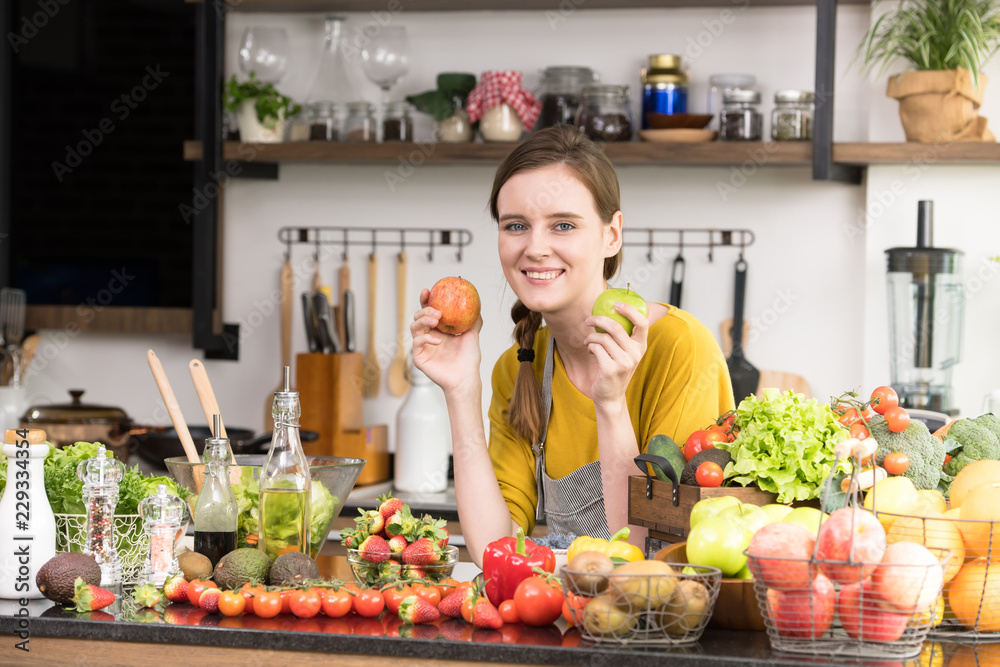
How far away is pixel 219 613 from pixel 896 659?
0.75 m

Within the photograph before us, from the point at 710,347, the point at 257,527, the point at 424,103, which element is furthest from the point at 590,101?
the point at 257,527

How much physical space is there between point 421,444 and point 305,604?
1822mm

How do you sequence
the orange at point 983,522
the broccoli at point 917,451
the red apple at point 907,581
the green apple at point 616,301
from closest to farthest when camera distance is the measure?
the red apple at point 907,581
the orange at point 983,522
the broccoli at point 917,451
the green apple at point 616,301

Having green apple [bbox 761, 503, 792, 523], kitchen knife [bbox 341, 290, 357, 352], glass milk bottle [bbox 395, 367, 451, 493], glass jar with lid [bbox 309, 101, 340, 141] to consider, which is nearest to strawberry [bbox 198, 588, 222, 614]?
green apple [bbox 761, 503, 792, 523]

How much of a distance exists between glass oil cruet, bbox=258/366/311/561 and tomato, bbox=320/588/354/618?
20 centimetres

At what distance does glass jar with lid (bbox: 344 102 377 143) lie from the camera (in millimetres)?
3133

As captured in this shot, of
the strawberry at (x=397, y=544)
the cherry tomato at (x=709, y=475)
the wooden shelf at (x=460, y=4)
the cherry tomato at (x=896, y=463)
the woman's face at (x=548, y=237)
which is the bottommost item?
the strawberry at (x=397, y=544)

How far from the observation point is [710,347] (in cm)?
180

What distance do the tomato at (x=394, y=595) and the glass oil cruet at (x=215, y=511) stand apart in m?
0.28

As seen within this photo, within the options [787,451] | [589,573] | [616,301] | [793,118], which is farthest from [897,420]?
[793,118]

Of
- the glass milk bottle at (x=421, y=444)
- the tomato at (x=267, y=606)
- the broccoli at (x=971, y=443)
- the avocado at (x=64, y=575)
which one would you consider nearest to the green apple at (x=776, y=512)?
the broccoli at (x=971, y=443)

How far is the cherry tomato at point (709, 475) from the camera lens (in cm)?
127

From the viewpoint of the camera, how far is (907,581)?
40.1 inches

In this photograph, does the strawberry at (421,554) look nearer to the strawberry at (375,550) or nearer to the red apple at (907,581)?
the strawberry at (375,550)
